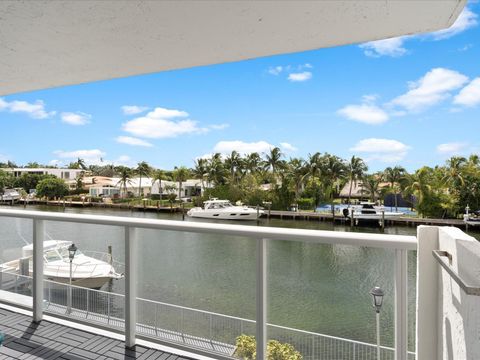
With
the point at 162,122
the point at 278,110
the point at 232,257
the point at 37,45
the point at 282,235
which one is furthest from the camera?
the point at 162,122

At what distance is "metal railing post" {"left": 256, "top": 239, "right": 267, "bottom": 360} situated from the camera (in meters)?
1.73

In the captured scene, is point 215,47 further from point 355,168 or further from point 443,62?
point 443,62

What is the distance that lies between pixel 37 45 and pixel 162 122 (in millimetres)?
91412

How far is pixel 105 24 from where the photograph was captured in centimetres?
125

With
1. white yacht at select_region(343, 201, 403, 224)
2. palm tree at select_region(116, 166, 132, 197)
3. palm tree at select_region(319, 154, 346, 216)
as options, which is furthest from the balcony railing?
palm tree at select_region(116, 166, 132, 197)

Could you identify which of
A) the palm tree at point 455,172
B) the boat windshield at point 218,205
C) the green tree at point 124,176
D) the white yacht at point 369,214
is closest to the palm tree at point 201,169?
the green tree at point 124,176

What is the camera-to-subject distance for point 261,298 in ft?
5.71

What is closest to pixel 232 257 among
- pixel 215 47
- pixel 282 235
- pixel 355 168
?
pixel 282 235

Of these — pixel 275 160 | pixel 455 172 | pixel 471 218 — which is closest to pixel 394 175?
pixel 455 172

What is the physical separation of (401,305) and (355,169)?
36694 millimetres

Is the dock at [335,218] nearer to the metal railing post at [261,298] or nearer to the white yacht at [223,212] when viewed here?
the white yacht at [223,212]

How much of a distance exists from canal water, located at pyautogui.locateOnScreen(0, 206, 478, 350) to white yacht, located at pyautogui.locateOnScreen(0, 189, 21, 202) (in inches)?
1683

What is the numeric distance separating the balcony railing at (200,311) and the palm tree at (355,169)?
35.4m

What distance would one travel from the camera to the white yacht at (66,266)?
2462 mm
